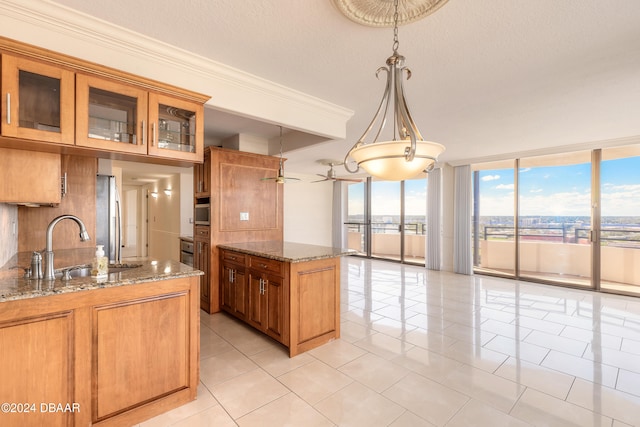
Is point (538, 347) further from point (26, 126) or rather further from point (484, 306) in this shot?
point (26, 126)

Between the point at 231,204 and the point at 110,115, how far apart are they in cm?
209

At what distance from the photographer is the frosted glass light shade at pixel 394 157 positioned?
→ 1232 millimetres

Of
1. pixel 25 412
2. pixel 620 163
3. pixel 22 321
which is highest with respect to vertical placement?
pixel 620 163

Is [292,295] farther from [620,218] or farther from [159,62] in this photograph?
[620,218]

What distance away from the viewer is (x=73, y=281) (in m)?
1.69

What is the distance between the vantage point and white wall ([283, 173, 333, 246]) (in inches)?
327

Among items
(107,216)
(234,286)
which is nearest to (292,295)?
(234,286)

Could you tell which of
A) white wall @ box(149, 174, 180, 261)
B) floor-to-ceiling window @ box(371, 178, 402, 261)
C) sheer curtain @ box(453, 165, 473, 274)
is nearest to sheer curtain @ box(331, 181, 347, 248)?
floor-to-ceiling window @ box(371, 178, 402, 261)

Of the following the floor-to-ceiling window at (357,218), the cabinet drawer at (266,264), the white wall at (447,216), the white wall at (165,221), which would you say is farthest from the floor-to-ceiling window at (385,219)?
the cabinet drawer at (266,264)

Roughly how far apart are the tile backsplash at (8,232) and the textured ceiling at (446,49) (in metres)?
1.61

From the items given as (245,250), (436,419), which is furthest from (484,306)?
(245,250)

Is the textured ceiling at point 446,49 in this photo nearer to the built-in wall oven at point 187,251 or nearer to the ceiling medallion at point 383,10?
the ceiling medallion at point 383,10

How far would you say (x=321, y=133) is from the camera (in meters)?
3.40

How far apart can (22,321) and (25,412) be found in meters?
0.47
